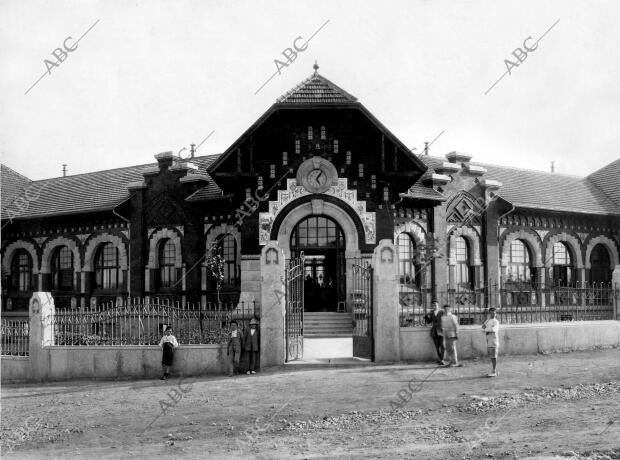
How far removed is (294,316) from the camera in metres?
16.6

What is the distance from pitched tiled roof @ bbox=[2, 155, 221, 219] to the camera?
28.7 meters

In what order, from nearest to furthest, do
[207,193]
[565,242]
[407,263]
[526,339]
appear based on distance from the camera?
[526,339], [407,263], [207,193], [565,242]

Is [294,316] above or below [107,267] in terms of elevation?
below

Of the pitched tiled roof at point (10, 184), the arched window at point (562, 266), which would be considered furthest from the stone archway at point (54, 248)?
the arched window at point (562, 266)

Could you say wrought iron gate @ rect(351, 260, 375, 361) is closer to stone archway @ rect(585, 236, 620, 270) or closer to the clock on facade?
the clock on facade

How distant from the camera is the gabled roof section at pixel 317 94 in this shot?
21.7 m

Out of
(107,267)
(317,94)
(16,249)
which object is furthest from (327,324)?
(16,249)

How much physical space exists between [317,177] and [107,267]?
10943mm

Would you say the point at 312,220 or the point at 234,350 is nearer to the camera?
the point at 234,350

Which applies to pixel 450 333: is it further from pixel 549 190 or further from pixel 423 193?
pixel 549 190

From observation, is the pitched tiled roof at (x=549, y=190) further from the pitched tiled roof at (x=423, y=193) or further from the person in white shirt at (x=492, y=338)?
the person in white shirt at (x=492, y=338)

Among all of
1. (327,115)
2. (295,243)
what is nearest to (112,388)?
(295,243)

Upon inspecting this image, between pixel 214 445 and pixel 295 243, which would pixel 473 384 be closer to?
pixel 214 445

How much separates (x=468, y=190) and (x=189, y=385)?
16.2 meters
